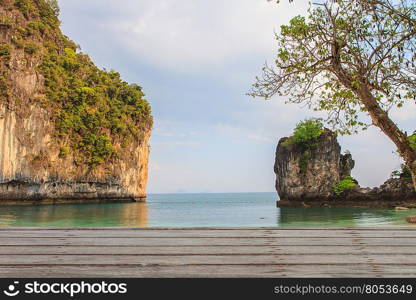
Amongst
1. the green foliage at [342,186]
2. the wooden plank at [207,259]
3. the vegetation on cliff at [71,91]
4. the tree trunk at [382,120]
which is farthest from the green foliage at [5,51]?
the wooden plank at [207,259]

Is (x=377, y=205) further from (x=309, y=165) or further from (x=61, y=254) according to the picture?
(x=61, y=254)

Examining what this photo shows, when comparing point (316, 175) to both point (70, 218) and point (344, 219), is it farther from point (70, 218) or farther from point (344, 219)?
point (70, 218)

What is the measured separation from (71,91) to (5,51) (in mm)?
8881

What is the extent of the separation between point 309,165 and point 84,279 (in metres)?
42.7

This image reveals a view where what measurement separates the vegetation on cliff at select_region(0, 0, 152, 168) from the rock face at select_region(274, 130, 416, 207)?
2352 cm

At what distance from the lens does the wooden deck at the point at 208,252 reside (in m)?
1.92

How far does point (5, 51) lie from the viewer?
38188mm

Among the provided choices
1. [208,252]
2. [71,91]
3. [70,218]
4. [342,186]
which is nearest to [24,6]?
[71,91]

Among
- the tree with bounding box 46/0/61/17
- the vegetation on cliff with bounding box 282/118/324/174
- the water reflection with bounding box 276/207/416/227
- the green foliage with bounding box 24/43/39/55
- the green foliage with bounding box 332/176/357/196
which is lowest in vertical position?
the water reflection with bounding box 276/207/416/227

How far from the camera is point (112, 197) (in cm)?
5288

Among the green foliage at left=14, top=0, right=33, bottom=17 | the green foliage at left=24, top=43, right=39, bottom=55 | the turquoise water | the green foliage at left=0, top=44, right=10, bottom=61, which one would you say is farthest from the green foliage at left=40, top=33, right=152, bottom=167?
the turquoise water

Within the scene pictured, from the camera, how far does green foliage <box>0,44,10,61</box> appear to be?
125 feet

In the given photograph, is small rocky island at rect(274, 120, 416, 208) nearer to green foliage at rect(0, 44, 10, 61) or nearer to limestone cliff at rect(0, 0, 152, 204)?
limestone cliff at rect(0, 0, 152, 204)

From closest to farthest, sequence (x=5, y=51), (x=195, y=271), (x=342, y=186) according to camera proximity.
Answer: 1. (x=195, y=271)
2. (x=5, y=51)
3. (x=342, y=186)
